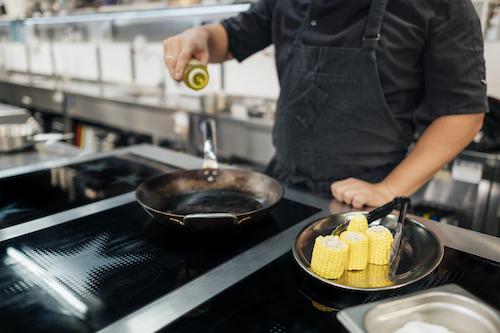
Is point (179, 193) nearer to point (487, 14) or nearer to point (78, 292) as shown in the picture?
point (78, 292)

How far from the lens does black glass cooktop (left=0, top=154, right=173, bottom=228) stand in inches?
41.1

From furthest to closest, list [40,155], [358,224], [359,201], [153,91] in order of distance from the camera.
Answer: [153,91], [40,155], [359,201], [358,224]

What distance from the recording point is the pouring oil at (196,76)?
1.10 meters

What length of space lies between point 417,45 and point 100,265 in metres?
0.96

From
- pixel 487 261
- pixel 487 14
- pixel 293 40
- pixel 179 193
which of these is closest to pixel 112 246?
pixel 179 193

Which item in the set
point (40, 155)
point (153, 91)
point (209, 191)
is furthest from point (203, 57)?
point (153, 91)

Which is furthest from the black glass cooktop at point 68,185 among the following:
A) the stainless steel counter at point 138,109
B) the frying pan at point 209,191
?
the stainless steel counter at point 138,109

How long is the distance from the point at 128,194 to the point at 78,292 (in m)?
0.48

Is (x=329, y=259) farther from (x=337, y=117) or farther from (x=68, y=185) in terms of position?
(x=68, y=185)

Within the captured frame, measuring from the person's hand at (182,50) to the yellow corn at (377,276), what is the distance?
2.28 ft

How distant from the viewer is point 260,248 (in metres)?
0.83

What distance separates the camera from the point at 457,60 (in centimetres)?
106

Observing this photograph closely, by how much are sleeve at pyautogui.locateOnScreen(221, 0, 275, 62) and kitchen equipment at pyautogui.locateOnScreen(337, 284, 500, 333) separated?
119 cm

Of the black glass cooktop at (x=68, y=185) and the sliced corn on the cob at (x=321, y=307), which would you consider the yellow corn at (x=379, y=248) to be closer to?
the sliced corn on the cob at (x=321, y=307)
